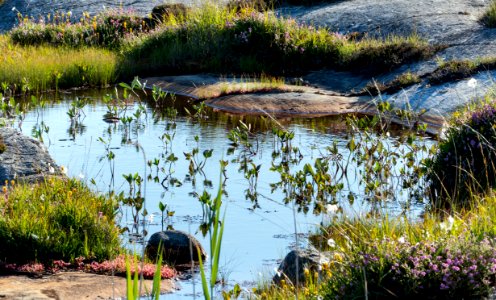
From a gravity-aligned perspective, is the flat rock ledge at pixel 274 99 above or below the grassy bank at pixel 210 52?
below

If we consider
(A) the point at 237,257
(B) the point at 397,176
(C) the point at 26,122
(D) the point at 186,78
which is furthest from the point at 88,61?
(A) the point at 237,257

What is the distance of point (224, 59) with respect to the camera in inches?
785

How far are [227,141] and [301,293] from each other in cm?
747

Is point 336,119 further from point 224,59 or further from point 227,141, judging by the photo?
point 224,59

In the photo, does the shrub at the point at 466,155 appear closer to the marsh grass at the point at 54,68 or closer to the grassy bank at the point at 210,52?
the grassy bank at the point at 210,52

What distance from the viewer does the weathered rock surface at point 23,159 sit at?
388 inches

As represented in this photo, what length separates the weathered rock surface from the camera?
9.87 m

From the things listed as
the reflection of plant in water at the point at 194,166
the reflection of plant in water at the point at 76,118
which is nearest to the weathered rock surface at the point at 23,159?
the reflection of plant in water at the point at 194,166

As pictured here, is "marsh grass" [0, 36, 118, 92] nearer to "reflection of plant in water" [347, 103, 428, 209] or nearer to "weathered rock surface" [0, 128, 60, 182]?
"weathered rock surface" [0, 128, 60, 182]

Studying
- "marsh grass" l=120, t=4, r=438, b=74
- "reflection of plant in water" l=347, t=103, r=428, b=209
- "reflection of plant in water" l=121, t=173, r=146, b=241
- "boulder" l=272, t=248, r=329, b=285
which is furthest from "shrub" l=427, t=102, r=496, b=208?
"marsh grass" l=120, t=4, r=438, b=74

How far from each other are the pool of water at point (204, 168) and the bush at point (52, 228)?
0.51m

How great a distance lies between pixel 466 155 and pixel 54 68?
11.1 metres

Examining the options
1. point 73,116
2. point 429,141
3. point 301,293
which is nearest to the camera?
point 301,293

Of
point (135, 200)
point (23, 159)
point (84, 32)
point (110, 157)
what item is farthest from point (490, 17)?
point (23, 159)
